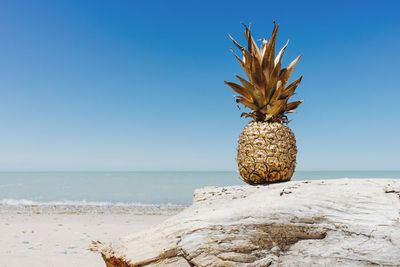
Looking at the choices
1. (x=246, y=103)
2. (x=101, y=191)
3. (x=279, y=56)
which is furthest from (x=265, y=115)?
(x=101, y=191)

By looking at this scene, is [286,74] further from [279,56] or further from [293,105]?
[293,105]

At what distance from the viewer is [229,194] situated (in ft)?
11.0

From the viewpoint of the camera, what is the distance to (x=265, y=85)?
3.76 metres

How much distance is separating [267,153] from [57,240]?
604cm

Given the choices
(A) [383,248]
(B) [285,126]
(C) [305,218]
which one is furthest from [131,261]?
(B) [285,126]

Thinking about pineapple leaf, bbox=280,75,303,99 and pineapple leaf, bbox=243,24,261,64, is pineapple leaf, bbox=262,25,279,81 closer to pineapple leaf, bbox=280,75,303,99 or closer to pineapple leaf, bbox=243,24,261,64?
pineapple leaf, bbox=243,24,261,64

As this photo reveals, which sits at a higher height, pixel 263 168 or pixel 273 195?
pixel 263 168

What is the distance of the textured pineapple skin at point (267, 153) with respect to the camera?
340cm

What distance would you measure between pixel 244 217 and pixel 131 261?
120 cm

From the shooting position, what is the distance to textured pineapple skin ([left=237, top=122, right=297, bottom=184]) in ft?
11.2

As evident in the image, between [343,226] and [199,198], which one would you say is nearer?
[343,226]

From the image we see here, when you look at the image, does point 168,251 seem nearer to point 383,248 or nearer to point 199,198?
point 199,198

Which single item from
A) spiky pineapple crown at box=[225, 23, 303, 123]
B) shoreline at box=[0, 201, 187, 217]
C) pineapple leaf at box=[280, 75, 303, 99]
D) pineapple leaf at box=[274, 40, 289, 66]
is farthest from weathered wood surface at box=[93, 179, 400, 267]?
shoreline at box=[0, 201, 187, 217]

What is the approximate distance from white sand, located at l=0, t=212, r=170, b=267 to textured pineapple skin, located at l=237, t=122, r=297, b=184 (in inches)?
138
